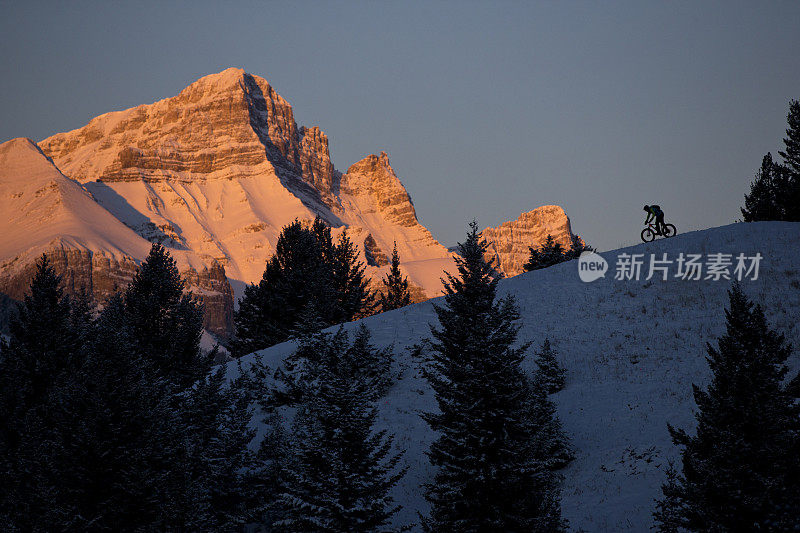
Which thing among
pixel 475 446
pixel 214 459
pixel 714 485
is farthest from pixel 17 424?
pixel 714 485

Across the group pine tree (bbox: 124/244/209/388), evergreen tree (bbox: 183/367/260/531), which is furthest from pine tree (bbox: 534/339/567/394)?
pine tree (bbox: 124/244/209/388)

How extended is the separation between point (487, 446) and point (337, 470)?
3668 mm

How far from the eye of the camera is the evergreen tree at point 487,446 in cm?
1483

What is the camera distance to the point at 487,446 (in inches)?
600

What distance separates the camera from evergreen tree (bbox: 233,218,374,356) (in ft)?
158

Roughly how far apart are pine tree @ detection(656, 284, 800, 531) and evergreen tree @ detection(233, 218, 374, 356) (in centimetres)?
3275

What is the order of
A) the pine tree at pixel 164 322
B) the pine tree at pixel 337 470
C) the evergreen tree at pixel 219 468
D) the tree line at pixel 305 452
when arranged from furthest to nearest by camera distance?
the pine tree at pixel 164 322
the evergreen tree at pixel 219 468
the tree line at pixel 305 452
the pine tree at pixel 337 470

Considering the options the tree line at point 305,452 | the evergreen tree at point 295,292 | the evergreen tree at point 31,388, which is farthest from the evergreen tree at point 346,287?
the tree line at point 305,452

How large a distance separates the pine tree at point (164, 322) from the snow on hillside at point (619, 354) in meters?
2.85

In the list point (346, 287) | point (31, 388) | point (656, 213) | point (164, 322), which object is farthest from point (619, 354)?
point (346, 287)

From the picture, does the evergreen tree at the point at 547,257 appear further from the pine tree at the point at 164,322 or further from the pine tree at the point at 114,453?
the pine tree at the point at 114,453

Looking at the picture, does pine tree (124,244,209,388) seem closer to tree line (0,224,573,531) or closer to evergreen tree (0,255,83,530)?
evergreen tree (0,255,83,530)

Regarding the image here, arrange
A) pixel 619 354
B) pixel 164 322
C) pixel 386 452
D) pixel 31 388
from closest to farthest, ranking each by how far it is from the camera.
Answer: pixel 386 452 → pixel 619 354 → pixel 31 388 → pixel 164 322

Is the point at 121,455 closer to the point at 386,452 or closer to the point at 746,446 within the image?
the point at 386,452
